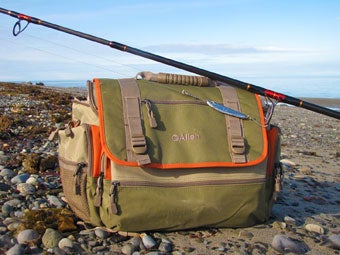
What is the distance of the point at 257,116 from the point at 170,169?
0.97 metres

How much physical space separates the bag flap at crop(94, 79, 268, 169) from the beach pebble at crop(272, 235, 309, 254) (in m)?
0.66

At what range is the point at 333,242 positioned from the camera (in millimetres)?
3396

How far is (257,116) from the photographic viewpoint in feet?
11.9

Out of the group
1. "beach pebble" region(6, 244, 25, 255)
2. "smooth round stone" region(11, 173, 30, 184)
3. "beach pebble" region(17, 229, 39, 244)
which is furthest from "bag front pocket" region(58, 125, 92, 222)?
"smooth round stone" region(11, 173, 30, 184)

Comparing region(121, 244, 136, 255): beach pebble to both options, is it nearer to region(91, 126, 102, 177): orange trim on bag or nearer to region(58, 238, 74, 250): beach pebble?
region(58, 238, 74, 250): beach pebble

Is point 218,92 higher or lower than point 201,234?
higher

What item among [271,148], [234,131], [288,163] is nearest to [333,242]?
[271,148]

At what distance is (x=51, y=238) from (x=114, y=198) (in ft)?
1.87

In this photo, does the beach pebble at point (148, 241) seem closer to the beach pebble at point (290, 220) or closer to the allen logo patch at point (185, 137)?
the allen logo patch at point (185, 137)

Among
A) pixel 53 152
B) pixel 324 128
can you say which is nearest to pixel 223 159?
pixel 53 152

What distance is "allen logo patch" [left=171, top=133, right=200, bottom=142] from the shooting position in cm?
330

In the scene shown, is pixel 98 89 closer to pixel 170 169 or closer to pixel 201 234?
pixel 170 169

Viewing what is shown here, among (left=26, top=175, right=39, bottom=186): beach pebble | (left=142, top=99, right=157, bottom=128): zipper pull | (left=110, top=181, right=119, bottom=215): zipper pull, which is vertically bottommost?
(left=26, top=175, right=39, bottom=186): beach pebble

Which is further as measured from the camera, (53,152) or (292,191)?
(53,152)
